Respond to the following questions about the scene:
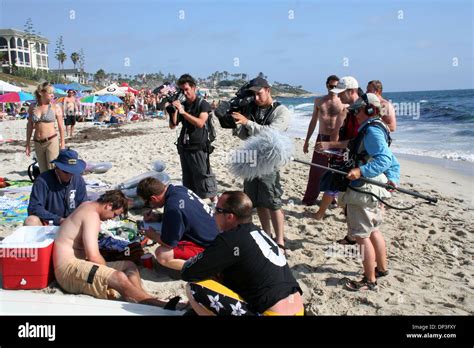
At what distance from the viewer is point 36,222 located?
12.5ft

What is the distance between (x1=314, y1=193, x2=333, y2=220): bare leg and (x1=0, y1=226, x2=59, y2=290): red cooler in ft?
10.4

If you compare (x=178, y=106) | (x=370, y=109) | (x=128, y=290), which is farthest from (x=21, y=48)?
(x=370, y=109)

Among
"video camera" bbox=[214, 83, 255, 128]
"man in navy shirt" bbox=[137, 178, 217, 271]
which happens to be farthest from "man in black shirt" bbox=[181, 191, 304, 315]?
"video camera" bbox=[214, 83, 255, 128]

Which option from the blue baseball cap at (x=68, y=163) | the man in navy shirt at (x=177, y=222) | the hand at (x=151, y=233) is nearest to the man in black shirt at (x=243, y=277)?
the man in navy shirt at (x=177, y=222)

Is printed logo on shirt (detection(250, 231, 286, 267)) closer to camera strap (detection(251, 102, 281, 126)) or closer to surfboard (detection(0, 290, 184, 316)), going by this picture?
surfboard (detection(0, 290, 184, 316))

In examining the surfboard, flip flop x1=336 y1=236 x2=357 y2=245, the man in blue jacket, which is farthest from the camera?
flip flop x1=336 y1=236 x2=357 y2=245

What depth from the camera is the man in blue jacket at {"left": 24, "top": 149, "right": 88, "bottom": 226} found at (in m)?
3.89

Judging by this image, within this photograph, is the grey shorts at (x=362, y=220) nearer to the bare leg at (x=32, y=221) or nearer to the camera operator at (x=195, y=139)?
the camera operator at (x=195, y=139)

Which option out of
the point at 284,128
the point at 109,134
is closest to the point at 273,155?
the point at 284,128

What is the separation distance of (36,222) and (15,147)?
8.38 m

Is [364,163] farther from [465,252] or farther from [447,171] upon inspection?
[447,171]

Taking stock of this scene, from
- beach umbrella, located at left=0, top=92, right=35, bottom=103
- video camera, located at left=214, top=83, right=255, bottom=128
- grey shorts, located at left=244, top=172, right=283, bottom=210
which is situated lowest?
grey shorts, located at left=244, top=172, right=283, bottom=210

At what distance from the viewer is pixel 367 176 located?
3.28 m

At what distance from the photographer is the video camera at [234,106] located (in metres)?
4.03
